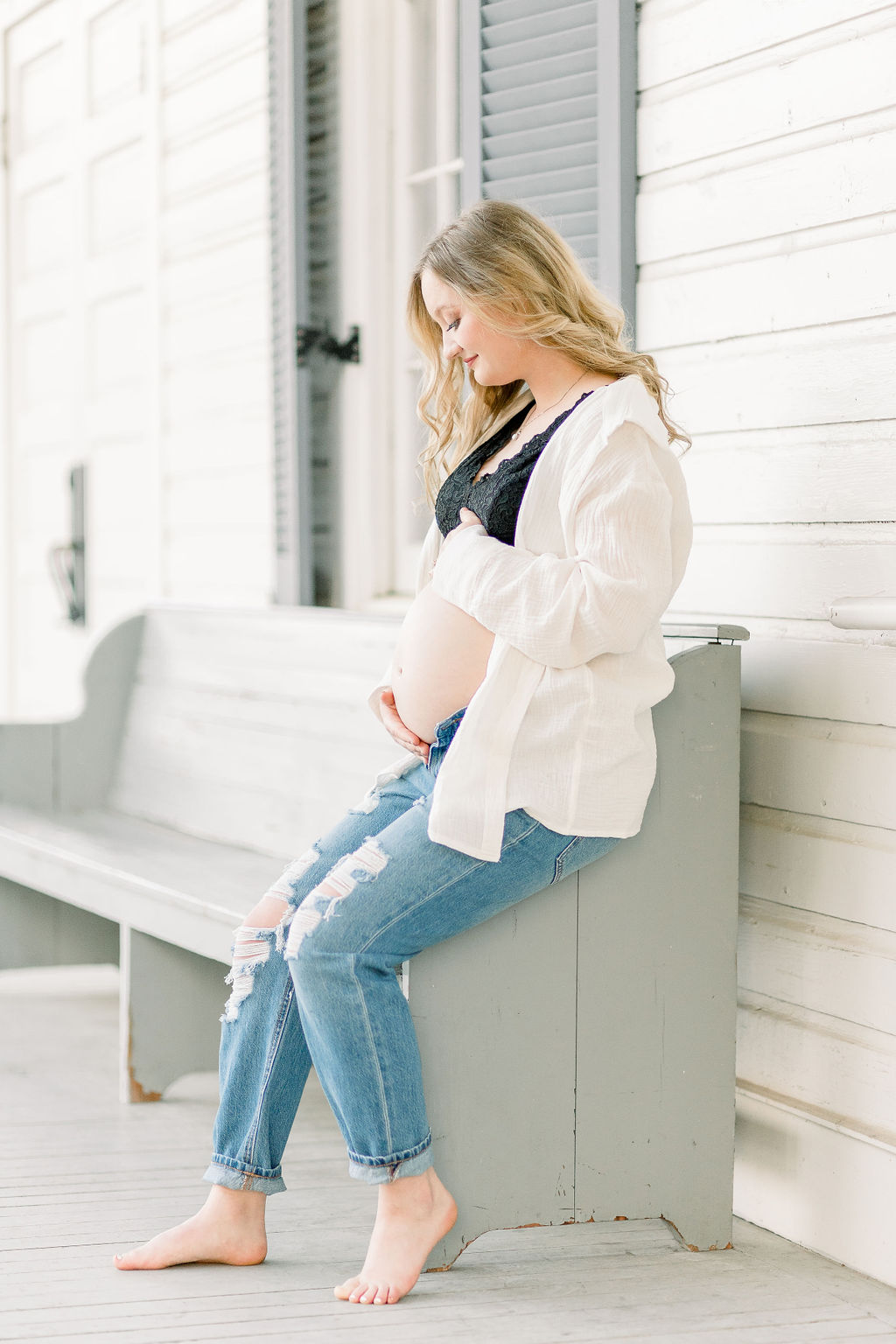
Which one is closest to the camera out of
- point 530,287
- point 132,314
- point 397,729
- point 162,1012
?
point 530,287

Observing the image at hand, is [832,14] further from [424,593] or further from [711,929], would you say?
[711,929]

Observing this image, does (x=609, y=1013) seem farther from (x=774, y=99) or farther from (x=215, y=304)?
(x=215, y=304)

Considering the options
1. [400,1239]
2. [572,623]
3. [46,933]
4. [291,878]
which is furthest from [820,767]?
[46,933]

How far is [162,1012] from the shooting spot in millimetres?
3045

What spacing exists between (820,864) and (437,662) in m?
0.65

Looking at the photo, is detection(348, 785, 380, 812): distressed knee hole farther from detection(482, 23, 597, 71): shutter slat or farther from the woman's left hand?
detection(482, 23, 597, 71): shutter slat

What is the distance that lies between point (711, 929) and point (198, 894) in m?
0.94

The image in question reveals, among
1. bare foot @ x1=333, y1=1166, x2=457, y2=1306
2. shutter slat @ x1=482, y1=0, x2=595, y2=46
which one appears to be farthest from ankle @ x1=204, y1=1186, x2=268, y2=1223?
shutter slat @ x1=482, y1=0, x2=595, y2=46

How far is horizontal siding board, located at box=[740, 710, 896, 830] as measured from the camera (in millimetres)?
2266

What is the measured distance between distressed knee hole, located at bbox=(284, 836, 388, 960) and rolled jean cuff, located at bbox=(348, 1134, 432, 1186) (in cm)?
28

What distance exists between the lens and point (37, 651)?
19.2 ft

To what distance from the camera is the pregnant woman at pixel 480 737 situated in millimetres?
2076

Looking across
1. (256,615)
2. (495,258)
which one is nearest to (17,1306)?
(495,258)

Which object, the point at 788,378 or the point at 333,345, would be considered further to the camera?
the point at 333,345
